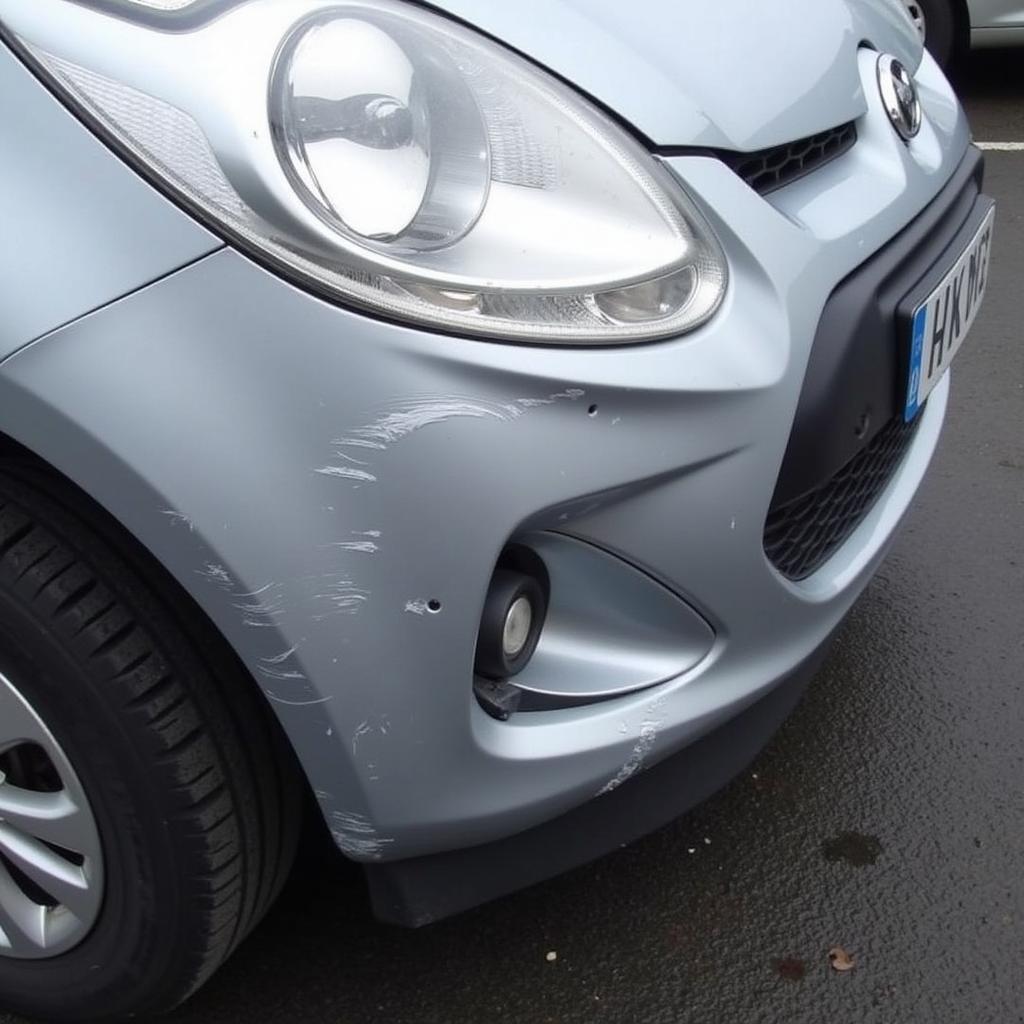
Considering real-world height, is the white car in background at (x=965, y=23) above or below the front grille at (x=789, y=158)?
below

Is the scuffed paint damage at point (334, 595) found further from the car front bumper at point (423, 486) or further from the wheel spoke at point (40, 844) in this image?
the wheel spoke at point (40, 844)

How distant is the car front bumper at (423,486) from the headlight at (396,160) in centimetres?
4

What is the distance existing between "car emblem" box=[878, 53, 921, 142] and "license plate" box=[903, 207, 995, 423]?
176 millimetres

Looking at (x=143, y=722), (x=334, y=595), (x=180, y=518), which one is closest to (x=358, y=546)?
(x=334, y=595)

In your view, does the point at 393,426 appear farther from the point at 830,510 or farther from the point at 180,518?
the point at 830,510

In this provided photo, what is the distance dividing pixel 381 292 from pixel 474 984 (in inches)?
39.6

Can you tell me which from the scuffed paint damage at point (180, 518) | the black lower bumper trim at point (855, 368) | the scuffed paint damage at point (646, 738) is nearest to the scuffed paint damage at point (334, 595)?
the scuffed paint damage at point (180, 518)

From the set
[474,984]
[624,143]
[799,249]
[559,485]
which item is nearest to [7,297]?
[559,485]

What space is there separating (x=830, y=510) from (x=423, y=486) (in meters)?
0.67

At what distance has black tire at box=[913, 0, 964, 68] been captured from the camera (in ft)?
17.0

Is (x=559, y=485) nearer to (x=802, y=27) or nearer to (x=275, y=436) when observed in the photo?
(x=275, y=436)

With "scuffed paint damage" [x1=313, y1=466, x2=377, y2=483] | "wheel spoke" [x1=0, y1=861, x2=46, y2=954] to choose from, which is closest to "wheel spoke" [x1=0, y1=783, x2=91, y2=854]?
"wheel spoke" [x1=0, y1=861, x2=46, y2=954]

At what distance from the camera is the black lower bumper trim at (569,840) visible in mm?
1436

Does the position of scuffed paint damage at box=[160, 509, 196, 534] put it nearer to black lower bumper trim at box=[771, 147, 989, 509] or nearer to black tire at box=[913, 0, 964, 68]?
black lower bumper trim at box=[771, 147, 989, 509]
